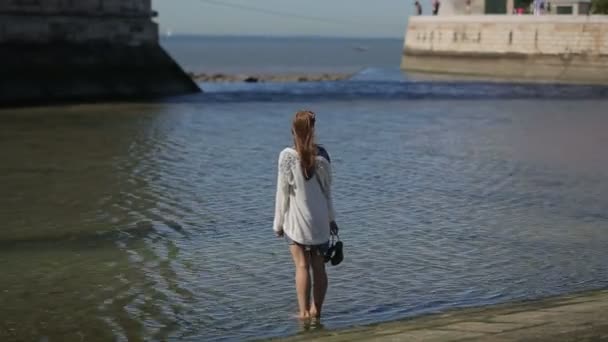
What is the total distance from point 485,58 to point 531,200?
45.0 m

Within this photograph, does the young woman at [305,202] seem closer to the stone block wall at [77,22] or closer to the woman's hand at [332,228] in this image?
the woman's hand at [332,228]

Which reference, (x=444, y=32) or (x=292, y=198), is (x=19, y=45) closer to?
→ (x=292, y=198)

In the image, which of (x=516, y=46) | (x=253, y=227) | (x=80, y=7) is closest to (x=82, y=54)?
(x=80, y=7)

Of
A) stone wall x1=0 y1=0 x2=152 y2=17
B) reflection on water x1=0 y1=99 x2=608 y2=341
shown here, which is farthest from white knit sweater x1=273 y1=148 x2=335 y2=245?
stone wall x1=0 y1=0 x2=152 y2=17

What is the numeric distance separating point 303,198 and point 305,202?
28 millimetres

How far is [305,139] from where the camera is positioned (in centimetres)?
696

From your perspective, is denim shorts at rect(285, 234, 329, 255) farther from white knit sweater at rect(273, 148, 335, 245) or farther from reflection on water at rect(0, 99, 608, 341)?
reflection on water at rect(0, 99, 608, 341)

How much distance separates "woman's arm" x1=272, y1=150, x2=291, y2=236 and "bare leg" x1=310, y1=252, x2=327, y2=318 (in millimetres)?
287

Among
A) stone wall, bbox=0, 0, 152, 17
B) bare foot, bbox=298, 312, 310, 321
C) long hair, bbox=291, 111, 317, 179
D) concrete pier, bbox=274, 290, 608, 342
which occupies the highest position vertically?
stone wall, bbox=0, 0, 152, 17

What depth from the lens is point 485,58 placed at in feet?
190

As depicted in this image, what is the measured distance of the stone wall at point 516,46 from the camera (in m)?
50.5

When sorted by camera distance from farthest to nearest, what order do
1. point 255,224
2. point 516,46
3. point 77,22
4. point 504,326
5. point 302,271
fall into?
1. point 516,46
2. point 77,22
3. point 255,224
4. point 302,271
5. point 504,326

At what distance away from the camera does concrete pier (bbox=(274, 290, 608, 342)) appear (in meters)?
6.12

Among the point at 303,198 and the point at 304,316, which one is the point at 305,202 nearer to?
the point at 303,198
